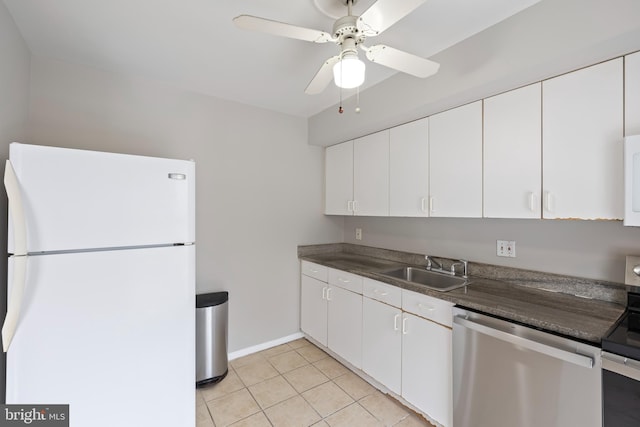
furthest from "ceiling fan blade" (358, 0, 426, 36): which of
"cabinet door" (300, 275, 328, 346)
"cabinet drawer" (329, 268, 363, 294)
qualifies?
"cabinet door" (300, 275, 328, 346)

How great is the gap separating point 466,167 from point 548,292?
932 millimetres

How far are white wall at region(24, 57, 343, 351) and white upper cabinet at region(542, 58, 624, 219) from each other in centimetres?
213

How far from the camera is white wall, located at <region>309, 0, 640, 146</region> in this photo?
1.21 metres

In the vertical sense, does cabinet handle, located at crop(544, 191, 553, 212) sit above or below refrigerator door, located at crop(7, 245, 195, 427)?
above

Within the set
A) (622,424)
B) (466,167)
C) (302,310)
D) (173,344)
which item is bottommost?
(302,310)

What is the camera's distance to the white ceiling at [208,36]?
1.44m

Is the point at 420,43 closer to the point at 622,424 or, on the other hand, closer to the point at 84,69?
the point at 622,424

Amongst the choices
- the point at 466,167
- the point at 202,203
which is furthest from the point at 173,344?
the point at 466,167

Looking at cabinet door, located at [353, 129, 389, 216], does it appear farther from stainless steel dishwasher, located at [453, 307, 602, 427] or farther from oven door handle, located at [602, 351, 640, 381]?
oven door handle, located at [602, 351, 640, 381]

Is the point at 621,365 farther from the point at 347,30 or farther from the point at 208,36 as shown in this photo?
the point at 208,36

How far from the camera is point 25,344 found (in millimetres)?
1200

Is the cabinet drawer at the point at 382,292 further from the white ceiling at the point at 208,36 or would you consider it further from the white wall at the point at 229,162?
the white ceiling at the point at 208,36

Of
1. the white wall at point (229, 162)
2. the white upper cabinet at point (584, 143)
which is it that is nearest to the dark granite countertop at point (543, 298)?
the white upper cabinet at point (584, 143)

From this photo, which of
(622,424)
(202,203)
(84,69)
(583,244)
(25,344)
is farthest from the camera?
(202,203)
